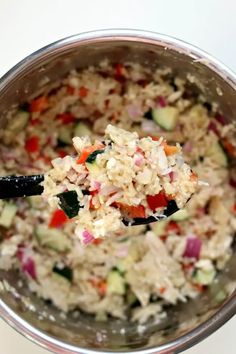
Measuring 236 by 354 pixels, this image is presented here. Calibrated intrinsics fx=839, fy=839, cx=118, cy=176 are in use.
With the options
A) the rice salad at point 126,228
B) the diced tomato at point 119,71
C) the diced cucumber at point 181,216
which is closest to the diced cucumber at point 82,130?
the rice salad at point 126,228

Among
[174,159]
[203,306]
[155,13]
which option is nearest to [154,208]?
[174,159]

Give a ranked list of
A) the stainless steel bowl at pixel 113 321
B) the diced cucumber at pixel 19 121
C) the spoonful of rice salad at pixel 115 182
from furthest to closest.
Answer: the diced cucumber at pixel 19 121 < the stainless steel bowl at pixel 113 321 < the spoonful of rice salad at pixel 115 182

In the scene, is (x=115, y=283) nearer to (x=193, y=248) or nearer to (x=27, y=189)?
(x=193, y=248)

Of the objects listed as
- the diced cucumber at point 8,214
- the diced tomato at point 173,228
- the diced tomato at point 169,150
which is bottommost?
the diced tomato at point 169,150

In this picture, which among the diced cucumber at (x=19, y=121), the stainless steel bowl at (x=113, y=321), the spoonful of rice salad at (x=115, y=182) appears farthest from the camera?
the diced cucumber at (x=19, y=121)

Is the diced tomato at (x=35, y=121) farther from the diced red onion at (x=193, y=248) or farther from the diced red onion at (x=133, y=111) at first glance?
the diced red onion at (x=193, y=248)

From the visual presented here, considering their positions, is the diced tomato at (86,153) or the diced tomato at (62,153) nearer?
the diced tomato at (86,153)

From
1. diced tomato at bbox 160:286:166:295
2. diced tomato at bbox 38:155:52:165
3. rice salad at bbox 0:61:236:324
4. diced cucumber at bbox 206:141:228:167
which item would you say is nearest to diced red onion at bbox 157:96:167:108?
rice salad at bbox 0:61:236:324
